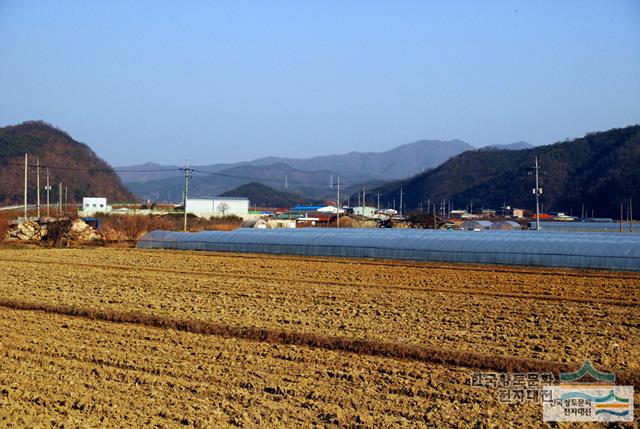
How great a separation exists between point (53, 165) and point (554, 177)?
235 ft

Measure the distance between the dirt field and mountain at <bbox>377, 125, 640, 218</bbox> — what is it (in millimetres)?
58647

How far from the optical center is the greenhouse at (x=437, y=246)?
73.5ft

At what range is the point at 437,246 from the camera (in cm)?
2552

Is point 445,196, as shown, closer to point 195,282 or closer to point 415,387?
point 195,282

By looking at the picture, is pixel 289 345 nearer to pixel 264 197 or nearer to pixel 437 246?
pixel 437 246

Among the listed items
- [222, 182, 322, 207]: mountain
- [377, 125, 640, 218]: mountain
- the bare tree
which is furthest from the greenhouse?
[222, 182, 322, 207]: mountain

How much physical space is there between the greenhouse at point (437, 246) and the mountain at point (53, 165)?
66606 mm

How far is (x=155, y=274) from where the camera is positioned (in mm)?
20719

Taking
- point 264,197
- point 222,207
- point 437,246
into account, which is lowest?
point 437,246

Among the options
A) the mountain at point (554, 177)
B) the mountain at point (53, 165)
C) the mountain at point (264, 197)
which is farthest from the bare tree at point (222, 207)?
the mountain at point (264, 197)

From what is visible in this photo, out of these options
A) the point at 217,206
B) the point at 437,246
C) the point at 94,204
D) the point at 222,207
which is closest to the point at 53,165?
the point at 94,204

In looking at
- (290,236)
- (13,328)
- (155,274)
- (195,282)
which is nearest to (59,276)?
(155,274)

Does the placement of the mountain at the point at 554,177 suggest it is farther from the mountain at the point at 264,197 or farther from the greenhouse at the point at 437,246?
the greenhouse at the point at 437,246

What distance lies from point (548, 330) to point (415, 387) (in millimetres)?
4425
